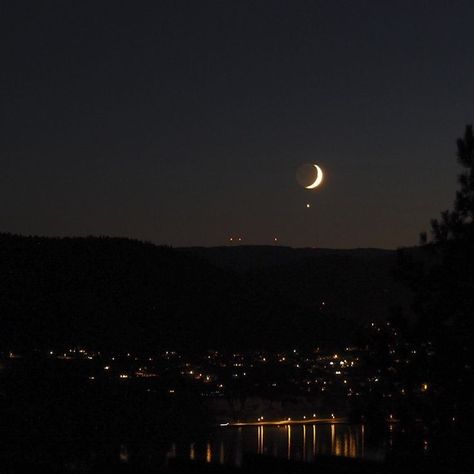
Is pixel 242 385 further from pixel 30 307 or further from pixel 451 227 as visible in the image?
pixel 451 227

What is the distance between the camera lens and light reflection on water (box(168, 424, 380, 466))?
1449 cm

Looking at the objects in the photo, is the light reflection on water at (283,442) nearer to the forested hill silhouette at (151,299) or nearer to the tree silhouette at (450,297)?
the tree silhouette at (450,297)

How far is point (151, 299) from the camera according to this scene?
89.6 feet

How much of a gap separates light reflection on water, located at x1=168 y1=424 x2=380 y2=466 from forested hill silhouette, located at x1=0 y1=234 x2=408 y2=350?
342 centimetres

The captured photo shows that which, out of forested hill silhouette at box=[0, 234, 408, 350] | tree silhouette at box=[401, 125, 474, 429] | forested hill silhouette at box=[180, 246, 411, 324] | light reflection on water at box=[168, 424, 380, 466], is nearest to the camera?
tree silhouette at box=[401, 125, 474, 429]

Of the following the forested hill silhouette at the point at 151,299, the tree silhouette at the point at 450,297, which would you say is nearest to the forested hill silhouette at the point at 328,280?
the forested hill silhouette at the point at 151,299

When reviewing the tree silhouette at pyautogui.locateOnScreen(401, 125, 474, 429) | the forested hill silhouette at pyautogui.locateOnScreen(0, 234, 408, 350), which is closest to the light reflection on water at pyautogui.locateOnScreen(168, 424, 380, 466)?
the tree silhouette at pyautogui.locateOnScreen(401, 125, 474, 429)

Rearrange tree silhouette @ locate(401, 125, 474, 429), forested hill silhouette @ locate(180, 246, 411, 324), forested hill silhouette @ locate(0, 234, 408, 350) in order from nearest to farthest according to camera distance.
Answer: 1. tree silhouette @ locate(401, 125, 474, 429)
2. forested hill silhouette @ locate(0, 234, 408, 350)
3. forested hill silhouette @ locate(180, 246, 411, 324)

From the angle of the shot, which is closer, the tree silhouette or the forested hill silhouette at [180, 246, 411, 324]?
the tree silhouette

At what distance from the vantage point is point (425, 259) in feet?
40.5

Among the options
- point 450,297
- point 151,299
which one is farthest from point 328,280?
point 450,297

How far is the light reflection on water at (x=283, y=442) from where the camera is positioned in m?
14.5

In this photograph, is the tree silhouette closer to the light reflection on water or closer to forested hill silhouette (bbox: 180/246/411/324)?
the light reflection on water

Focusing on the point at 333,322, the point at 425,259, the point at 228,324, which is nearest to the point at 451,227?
the point at 425,259
